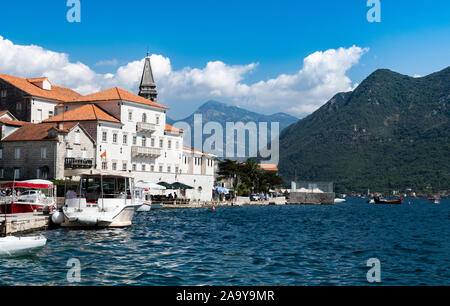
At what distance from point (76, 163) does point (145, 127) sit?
16757 millimetres

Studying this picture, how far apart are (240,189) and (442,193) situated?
117 meters

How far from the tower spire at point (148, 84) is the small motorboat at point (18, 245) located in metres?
92.3

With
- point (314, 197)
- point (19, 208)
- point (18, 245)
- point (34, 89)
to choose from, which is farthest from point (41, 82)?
point (314, 197)

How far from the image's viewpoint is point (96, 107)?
73.6m

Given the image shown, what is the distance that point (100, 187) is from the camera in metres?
36.8

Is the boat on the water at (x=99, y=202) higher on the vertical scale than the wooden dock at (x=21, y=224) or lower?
higher

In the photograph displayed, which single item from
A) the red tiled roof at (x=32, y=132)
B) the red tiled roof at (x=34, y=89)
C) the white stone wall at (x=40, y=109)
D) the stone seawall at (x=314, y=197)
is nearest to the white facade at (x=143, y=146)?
the white stone wall at (x=40, y=109)

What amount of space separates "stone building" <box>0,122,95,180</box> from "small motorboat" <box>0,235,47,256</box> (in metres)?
39.6

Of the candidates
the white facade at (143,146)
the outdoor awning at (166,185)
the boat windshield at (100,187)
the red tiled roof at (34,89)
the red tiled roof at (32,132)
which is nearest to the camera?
the boat windshield at (100,187)

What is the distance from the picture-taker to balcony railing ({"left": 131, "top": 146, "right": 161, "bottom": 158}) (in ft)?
242

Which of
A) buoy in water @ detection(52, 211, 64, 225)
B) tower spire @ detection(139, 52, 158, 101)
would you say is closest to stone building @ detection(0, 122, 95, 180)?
buoy in water @ detection(52, 211, 64, 225)

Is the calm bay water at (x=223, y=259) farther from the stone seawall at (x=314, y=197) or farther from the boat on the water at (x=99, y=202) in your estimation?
the stone seawall at (x=314, y=197)

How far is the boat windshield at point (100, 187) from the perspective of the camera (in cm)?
3603
